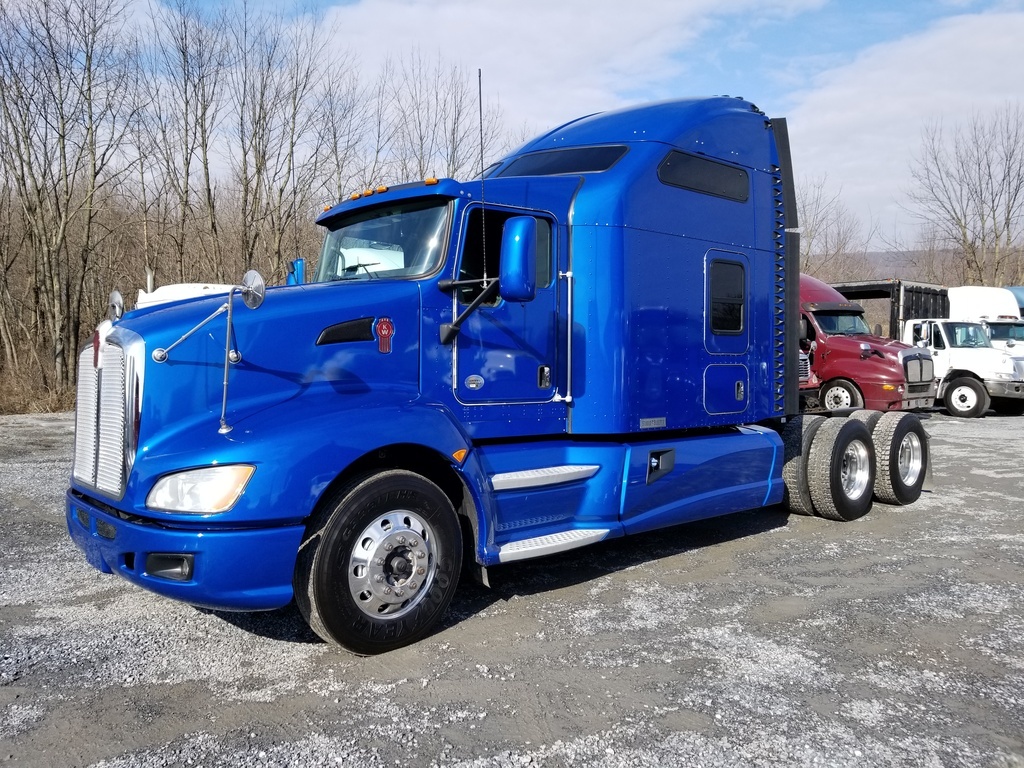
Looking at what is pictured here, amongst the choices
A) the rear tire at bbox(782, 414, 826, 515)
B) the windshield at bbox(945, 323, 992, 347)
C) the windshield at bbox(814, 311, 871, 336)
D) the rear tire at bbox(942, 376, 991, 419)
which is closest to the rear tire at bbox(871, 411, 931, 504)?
the rear tire at bbox(782, 414, 826, 515)

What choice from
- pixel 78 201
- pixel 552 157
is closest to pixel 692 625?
pixel 552 157

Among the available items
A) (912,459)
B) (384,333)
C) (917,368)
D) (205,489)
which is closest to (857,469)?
(912,459)

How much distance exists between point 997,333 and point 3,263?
971 inches

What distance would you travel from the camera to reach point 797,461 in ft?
24.6

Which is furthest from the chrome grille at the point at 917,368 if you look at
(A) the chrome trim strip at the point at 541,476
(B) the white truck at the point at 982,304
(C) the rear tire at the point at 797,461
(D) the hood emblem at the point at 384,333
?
(D) the hood emblem at the point at 384,333

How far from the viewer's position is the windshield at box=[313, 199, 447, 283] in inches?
195

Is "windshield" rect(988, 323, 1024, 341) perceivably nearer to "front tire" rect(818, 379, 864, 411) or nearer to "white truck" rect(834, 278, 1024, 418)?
Result: "white truck" rect(834, 278, 1024, 418)

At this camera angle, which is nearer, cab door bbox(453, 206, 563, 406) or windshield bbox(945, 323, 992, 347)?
cab door bbox(453, 206, 563, 406)

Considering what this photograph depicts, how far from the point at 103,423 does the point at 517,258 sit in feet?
8.13

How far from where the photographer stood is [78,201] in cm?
1948

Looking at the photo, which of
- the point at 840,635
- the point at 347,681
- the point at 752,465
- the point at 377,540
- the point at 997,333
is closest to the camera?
the point at 347,681

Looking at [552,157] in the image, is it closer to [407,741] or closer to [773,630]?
[773,630]

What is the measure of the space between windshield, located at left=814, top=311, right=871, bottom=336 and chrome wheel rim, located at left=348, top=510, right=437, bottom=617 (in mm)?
13066

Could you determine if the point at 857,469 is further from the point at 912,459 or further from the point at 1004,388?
the point at 1004,388
